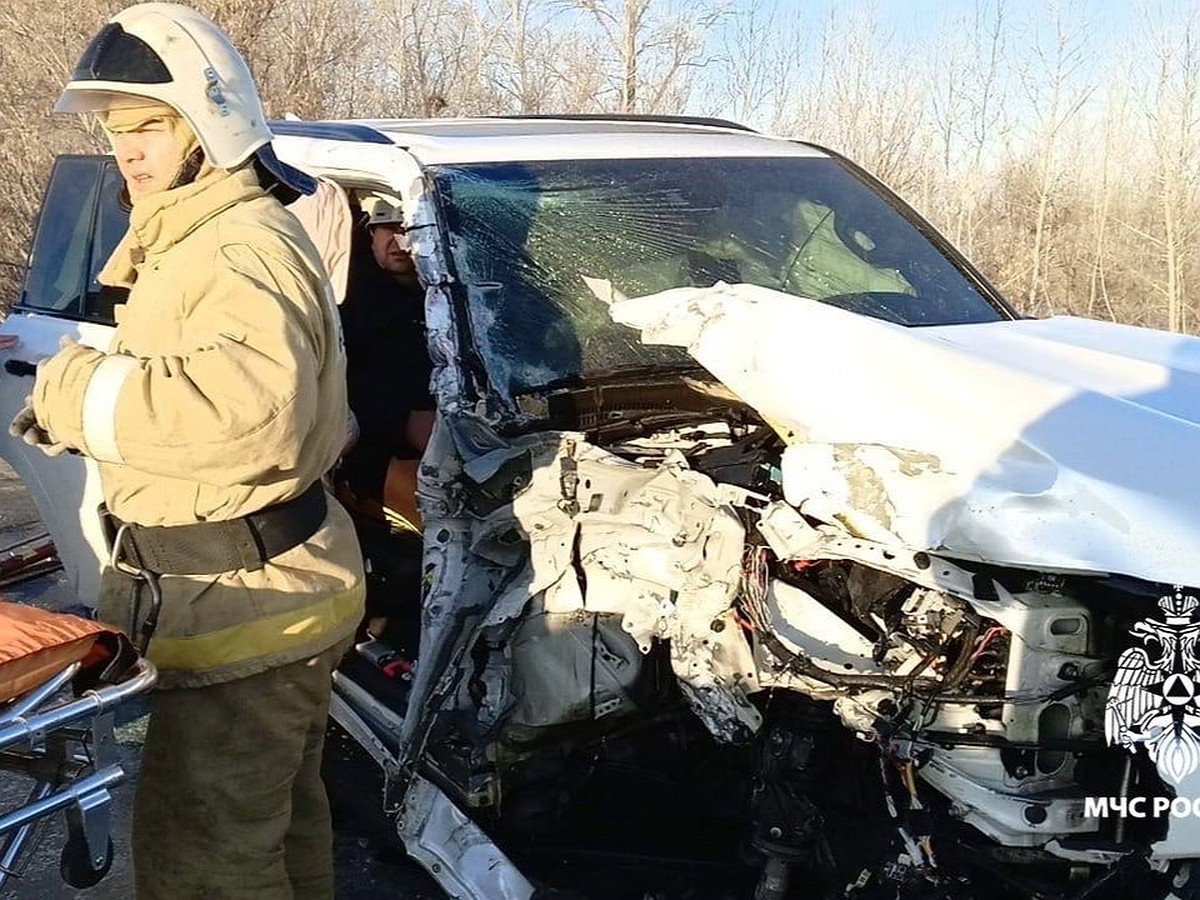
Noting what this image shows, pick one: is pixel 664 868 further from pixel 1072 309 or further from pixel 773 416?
pixel 1072 309

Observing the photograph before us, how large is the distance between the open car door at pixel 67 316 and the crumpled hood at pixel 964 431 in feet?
7.17

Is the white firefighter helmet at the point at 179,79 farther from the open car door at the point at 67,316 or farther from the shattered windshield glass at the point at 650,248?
the open car door at the point at 67,316

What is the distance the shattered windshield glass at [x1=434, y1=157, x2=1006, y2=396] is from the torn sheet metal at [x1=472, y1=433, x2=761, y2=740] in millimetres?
352

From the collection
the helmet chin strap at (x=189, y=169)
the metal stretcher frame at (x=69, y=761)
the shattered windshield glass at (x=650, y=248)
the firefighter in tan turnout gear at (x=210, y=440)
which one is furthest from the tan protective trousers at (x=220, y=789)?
the shattered windshield glass at (x=650, y=248)

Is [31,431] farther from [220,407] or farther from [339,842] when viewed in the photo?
[339,842]

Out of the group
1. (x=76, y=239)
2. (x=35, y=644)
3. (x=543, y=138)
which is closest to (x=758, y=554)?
(x=35, y=644)

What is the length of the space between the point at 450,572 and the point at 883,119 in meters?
14.1

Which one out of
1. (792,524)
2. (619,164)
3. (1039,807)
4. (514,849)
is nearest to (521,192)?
(619,164)

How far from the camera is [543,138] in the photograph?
3641 mm

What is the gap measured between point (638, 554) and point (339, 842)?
1522 mm

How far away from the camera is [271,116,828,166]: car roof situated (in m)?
3.44

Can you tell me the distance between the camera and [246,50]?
42.9ft

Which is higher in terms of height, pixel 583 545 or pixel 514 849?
pixel 583 545

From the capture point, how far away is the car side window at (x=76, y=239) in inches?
166
